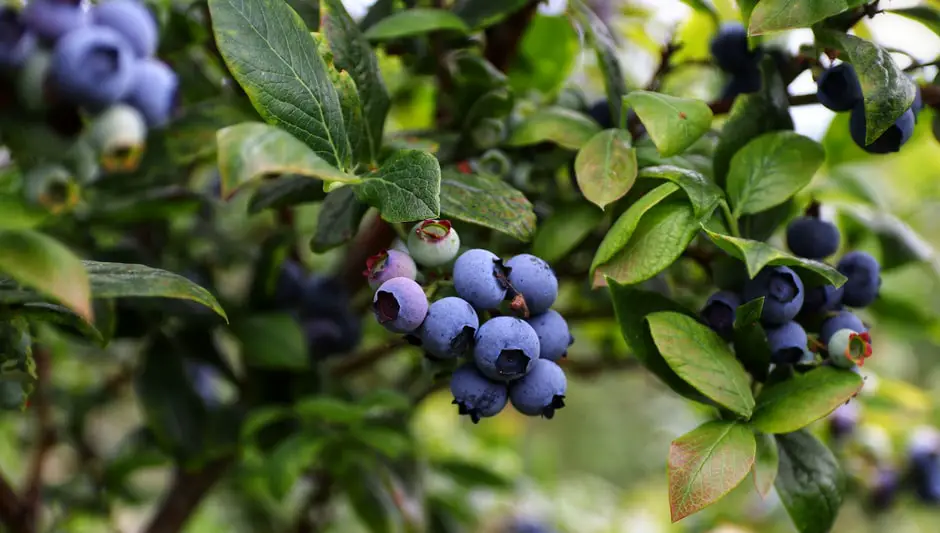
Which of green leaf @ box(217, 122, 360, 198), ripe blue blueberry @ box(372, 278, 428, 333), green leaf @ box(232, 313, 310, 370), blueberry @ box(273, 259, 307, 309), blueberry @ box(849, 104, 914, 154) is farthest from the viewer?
blueberry @ box(273, 259, 307, 309)

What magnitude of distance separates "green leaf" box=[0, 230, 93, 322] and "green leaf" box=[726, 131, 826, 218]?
404mm

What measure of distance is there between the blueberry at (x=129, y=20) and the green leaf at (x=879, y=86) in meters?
0.58

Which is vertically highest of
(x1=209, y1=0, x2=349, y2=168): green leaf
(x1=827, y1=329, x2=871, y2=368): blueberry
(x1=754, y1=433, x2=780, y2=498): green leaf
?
(x1=209, y1=0, x2=349, y2=168): green leaf

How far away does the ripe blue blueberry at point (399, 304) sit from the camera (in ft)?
1.55

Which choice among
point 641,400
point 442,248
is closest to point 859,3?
point 442,248

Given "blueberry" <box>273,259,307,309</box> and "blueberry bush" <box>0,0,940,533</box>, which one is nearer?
"blueberry bush" <box>0,0,940,533</box>

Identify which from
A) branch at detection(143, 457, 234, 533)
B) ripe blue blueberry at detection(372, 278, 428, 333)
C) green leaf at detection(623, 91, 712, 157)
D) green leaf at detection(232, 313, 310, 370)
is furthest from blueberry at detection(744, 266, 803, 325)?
branch at detection(143, 457, 234, 533)

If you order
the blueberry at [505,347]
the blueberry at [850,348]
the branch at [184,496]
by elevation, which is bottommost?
the branch at [184,496]

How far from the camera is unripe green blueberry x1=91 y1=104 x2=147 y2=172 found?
0.74 m

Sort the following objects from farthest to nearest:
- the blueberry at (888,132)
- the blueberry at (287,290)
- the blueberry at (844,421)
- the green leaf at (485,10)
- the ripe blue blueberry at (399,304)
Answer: the blueberry at (844,421) → the blueberry at (287,290) → the green leaf at (485,10) → the blueberry at (888,132) → the ripe blue blueberry at (399,304)

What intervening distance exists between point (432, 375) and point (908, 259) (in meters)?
0.51

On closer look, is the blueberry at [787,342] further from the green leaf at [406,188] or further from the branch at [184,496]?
the branch at [184,496]

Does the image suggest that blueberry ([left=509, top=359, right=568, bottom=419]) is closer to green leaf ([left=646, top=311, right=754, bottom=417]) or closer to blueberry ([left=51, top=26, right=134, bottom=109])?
green leaf ([left=646, top=311, right=754, bottom=417])

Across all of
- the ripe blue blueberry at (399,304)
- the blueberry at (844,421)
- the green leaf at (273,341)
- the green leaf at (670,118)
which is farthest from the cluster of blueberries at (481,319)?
the blueberry at (844,421)
